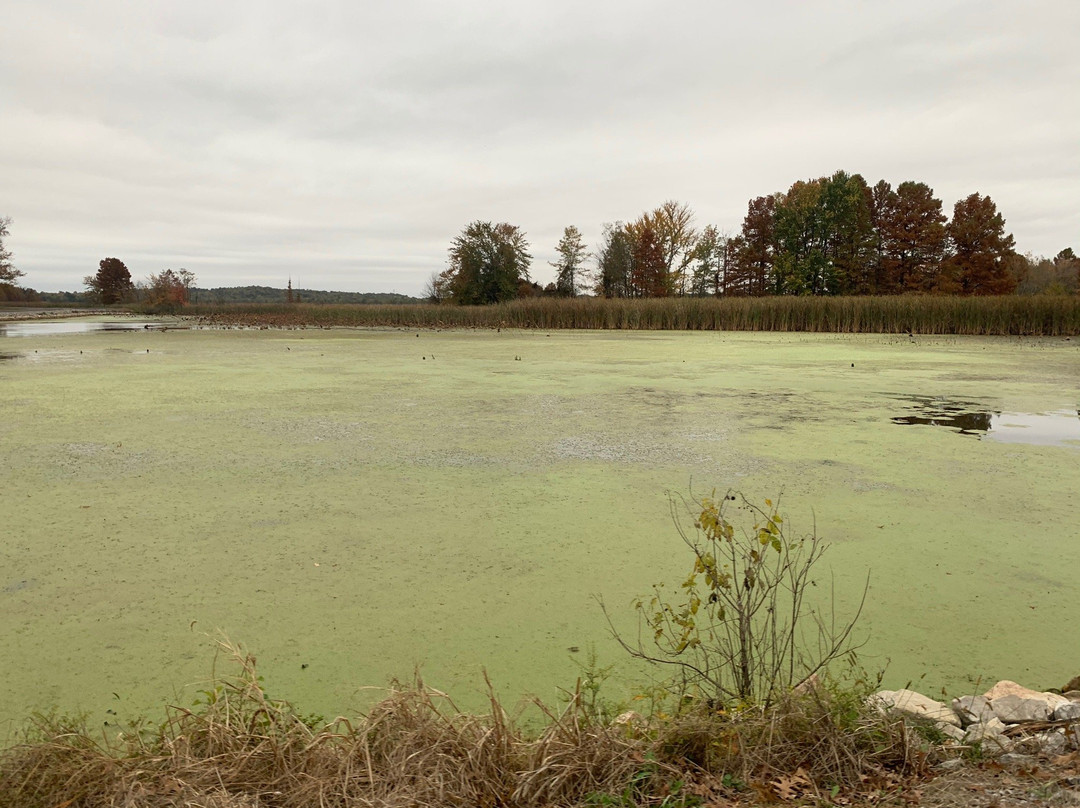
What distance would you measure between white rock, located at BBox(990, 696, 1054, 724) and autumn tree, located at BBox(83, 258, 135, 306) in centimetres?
6537

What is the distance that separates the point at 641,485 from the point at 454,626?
68.3 inches

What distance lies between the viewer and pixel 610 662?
203 centimetres

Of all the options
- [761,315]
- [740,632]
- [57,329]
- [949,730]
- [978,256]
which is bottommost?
[949,730]

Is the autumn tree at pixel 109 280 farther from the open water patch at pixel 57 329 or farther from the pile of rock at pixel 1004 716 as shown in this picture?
the pile of rock at pixel 1004 716

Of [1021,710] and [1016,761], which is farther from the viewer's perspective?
[1021,710]

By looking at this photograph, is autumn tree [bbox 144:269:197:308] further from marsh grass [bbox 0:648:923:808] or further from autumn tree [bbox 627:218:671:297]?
marsh grass [bbox 0:648:923:808]

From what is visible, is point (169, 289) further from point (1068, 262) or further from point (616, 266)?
point (1068, 262)

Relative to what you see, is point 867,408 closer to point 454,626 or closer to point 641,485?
point 641,485

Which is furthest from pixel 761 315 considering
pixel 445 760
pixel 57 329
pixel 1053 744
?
pixel 445 760

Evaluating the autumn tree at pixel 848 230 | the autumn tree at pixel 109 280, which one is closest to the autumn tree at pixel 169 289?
the autumn tree at pixel 109 280

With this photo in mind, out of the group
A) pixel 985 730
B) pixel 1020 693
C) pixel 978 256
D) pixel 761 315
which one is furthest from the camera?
pixel 978 256

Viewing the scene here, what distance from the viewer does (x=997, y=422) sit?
5.59 metres

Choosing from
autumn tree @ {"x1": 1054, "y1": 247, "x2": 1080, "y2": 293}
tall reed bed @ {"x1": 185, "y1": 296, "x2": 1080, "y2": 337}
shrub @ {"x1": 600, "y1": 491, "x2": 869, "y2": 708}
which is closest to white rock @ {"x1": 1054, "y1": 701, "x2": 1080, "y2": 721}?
shrub @ {"x1": 600, "y1": 491, "x2": 869, "y2": 708}

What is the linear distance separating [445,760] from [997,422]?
18.1 feet
